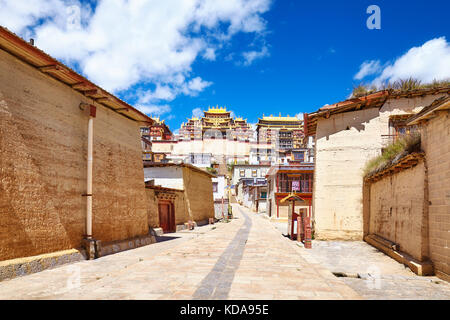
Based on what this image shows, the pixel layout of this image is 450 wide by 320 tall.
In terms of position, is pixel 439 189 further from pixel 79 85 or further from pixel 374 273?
pixel 79 85

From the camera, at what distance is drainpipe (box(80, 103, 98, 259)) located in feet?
31.2

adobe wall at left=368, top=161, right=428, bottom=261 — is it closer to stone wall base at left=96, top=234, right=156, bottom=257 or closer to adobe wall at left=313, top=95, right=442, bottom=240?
adobe wall at left=313, top=95, right=442, bottom=240

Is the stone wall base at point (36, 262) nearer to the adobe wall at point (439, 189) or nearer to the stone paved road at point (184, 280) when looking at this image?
the stone paved road at point (184, 280)

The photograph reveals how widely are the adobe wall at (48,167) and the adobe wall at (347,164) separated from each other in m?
9.35

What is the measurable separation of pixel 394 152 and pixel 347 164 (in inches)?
119

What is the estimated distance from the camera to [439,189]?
7543mm

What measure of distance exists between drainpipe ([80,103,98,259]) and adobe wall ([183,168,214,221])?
40.5 feet

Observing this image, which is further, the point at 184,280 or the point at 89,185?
the point at 89,185

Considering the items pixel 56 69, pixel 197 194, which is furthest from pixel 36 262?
pixel 197 194

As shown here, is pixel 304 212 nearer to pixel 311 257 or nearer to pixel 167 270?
pixel 311 257

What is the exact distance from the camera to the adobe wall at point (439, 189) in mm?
7117

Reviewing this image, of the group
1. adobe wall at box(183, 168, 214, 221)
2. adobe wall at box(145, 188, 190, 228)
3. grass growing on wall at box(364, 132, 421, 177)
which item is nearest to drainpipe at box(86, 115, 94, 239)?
adobe wall at box(145, 188, 190, 228)
